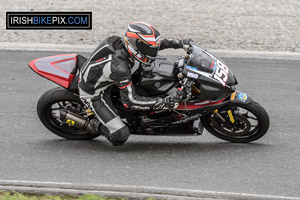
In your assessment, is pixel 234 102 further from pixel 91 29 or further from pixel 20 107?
pixel 91 29

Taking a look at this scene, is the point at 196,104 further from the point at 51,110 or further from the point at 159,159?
the point at 51,110

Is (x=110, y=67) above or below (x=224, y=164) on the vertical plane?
above

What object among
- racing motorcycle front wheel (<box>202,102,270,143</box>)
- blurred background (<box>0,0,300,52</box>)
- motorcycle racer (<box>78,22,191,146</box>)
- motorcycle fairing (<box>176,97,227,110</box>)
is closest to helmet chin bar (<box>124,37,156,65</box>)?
motorcycle racer (<box>78,22,191,146</box>)

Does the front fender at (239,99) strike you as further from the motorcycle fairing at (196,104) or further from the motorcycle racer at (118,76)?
the motorcycle racer at (118,76)

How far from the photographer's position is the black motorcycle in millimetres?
5945

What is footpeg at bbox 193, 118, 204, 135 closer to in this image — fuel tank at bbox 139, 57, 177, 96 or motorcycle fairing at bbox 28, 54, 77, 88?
fuel tank at bbox 139, 57, 177, 96

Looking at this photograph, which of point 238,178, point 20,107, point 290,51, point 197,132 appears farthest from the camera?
point 290,51

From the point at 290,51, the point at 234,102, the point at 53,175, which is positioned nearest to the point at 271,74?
the point at 290,51

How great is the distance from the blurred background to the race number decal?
5165 mm

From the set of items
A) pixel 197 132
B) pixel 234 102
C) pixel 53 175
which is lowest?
pixel 53 175

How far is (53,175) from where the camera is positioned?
581 centimetres

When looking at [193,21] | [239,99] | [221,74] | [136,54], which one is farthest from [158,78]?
[193,21]

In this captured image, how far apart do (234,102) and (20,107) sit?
11.4 ft

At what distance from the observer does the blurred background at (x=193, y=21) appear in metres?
11.6
